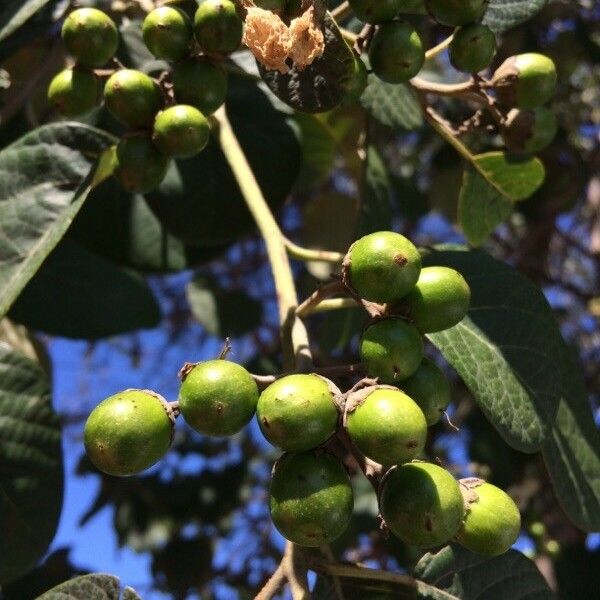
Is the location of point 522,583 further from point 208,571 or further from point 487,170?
point 208,571

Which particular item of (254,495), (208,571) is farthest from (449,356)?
(254,495)

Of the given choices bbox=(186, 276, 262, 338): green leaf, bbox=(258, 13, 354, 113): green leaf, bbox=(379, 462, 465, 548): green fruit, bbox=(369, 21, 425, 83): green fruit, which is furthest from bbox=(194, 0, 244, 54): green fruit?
bbox=(186, 276, 262, 338): green leaf

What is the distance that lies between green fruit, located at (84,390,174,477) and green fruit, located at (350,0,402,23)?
627 millimetres

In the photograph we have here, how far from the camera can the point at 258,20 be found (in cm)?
108

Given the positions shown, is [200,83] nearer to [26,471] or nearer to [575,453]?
[26,471]

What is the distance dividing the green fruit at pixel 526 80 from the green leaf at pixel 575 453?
414mm

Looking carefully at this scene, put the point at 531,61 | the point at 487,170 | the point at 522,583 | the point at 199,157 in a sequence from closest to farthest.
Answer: the point at 522,583 < the point at 531,61 < the point at 487,170 < the point at 199,157

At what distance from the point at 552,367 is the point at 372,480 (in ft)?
1.36

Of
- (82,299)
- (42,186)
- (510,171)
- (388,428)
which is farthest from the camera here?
(82,299)

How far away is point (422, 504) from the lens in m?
0.87

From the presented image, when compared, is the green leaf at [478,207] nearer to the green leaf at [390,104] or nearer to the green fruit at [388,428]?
the green leaf at [390,104]

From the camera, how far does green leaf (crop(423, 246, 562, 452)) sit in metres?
1.16

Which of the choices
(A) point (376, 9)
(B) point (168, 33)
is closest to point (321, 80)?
(A) point (376, 9)

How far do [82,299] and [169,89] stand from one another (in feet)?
2.68
